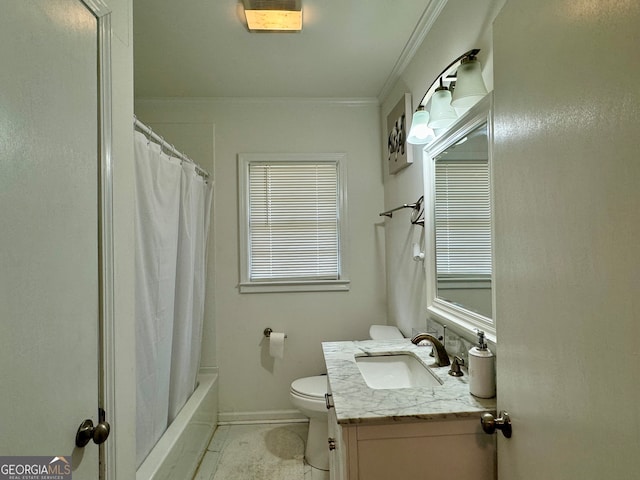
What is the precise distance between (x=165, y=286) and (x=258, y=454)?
→ 130 centimetres

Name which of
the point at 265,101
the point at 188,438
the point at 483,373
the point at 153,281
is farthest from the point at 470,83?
the point at 188,438

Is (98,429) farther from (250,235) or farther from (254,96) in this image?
(254,96)

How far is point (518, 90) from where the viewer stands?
785 millimetres

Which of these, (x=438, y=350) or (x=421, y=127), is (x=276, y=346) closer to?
(x=438, y=350)

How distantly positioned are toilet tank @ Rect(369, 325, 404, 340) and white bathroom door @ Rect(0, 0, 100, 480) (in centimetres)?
174

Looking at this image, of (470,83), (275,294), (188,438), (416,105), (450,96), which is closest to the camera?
(470,83)

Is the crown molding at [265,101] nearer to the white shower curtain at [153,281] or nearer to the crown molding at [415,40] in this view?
the crown molding at [415,40]

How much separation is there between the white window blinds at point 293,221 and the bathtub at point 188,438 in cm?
86

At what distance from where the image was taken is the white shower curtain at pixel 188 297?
188 centimetres

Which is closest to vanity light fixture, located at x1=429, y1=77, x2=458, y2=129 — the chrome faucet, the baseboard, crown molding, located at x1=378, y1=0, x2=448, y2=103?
crown molding, located at x1=378, y1=0, x2=448, y2=103

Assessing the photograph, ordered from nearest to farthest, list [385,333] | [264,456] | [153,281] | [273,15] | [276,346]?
[153,281] < [273,15] < [264,456] < [385,333] < [276,346]

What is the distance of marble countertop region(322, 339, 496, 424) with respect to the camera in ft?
3.21

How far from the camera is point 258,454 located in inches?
82.7

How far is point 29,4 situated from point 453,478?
163cm
